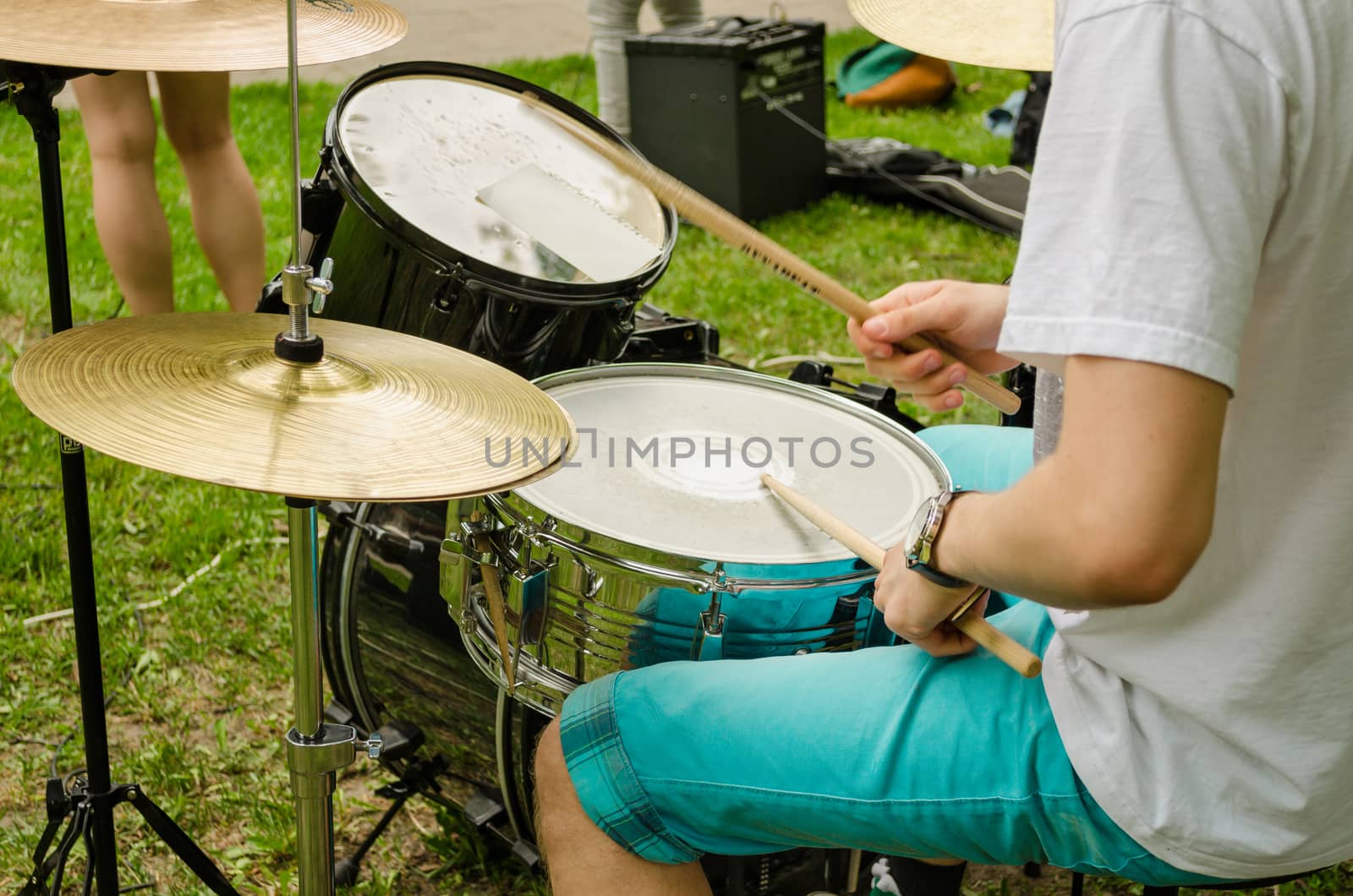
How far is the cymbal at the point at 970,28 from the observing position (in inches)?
64.4

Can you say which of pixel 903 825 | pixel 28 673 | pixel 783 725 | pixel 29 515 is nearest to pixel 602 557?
pixel 783 725

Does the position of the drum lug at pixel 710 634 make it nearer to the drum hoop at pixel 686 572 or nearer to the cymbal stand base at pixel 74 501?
the drum hoop at pixel 686 572

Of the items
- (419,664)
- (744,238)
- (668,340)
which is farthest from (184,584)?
(744,238)

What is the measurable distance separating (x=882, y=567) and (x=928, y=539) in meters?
0.14

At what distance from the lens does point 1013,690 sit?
105 centimetres

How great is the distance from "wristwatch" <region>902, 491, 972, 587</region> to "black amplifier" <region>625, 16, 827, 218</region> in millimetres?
3246

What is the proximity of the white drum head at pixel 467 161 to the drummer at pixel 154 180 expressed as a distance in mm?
1055

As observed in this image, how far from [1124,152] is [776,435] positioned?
781 millimetres

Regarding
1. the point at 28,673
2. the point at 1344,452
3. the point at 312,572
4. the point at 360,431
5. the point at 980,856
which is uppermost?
the point at 1344,452

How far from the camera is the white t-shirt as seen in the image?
734 millimetres

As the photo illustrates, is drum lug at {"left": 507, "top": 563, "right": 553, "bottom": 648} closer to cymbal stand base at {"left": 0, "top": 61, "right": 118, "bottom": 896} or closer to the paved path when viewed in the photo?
cymbal stand base at {"left": 0, "top": 61, "right": 118, "bottom": 896}

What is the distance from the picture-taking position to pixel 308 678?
1275mm

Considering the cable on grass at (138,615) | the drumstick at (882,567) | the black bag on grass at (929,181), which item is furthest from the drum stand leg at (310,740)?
the black bag on grass at (929,181)

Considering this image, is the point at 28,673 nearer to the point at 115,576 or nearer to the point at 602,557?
the point at 115,576
